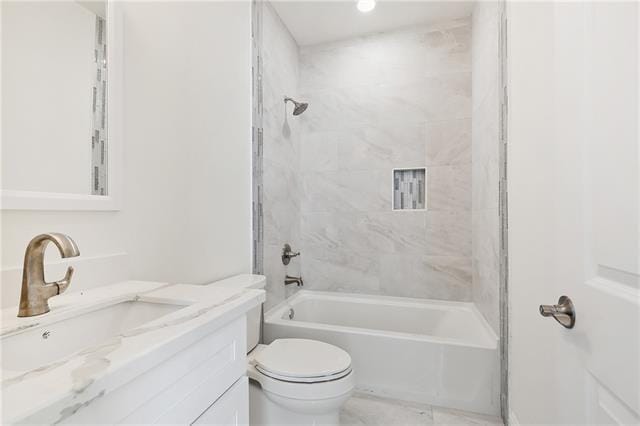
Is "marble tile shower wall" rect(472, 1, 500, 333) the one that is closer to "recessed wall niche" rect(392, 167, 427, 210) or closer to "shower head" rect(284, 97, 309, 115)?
"recessed wall niche" rect(392, 167, 427, 210)

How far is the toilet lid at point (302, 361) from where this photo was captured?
1.21m

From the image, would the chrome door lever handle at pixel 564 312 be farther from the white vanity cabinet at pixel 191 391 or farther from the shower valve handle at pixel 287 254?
the shower valve handle at pixel 287 254

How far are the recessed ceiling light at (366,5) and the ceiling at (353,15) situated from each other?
0.16 feet

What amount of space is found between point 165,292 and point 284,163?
5.07 ft

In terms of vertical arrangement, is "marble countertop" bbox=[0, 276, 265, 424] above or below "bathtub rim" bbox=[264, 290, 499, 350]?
above

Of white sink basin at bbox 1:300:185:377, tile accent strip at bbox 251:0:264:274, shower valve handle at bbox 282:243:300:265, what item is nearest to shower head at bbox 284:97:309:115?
tile accent strip at bbox 251:0:264:274

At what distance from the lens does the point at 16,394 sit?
38 cm

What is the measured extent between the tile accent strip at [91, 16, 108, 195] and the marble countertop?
1.18 ft

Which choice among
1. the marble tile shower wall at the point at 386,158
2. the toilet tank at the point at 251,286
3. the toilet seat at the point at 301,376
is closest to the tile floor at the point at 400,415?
the toilet seat at the point at 301,376

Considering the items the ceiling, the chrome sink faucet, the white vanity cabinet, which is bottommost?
the white vanity cabinet

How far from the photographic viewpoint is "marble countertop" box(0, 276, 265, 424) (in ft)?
1.24

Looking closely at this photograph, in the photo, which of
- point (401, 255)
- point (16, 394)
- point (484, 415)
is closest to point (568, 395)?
point (16, 394)

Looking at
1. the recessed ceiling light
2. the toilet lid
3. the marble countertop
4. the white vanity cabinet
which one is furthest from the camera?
the recessed ceiling light

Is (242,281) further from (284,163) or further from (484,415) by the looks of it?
(484,415)
